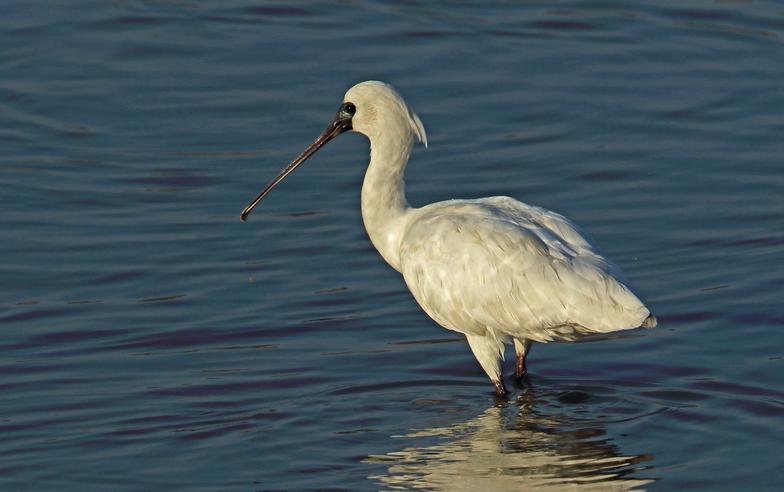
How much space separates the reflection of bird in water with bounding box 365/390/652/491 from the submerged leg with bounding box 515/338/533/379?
55 centimetres

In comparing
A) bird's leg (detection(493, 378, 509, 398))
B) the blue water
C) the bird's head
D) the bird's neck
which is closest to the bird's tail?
the blue water

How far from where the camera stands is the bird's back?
1004 cm

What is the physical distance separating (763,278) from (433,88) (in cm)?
487

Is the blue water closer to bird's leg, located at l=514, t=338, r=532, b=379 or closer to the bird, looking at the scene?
bird's leg, located at l=514, t=338, r=532, b=379

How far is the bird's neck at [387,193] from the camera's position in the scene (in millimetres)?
11219

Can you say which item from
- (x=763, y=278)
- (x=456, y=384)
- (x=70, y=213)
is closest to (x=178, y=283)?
(x=70, y=213)

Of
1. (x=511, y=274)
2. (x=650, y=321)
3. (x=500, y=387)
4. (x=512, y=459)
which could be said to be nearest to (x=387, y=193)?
(x=511, y=274)

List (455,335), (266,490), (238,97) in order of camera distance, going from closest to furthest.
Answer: (266,490), (455,335), (238,97)

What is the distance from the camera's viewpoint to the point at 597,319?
32.8ft

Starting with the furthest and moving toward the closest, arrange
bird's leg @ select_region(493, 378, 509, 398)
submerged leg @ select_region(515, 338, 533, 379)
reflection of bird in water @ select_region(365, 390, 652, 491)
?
1. submerged leg @ select_region(515, 338, 533, 379)
2. bird's leg @ select_region(493, 378, 509, 398)
3. reflection of bird in water @ select_region(365, 390, 652, 491)

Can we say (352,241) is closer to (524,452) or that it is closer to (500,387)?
(500,387)

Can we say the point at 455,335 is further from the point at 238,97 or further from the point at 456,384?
the point at 238,97

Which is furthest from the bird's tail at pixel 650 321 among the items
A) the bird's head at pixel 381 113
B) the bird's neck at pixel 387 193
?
the bird's head at pixel 381 113

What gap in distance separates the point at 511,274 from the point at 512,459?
1207 mm
